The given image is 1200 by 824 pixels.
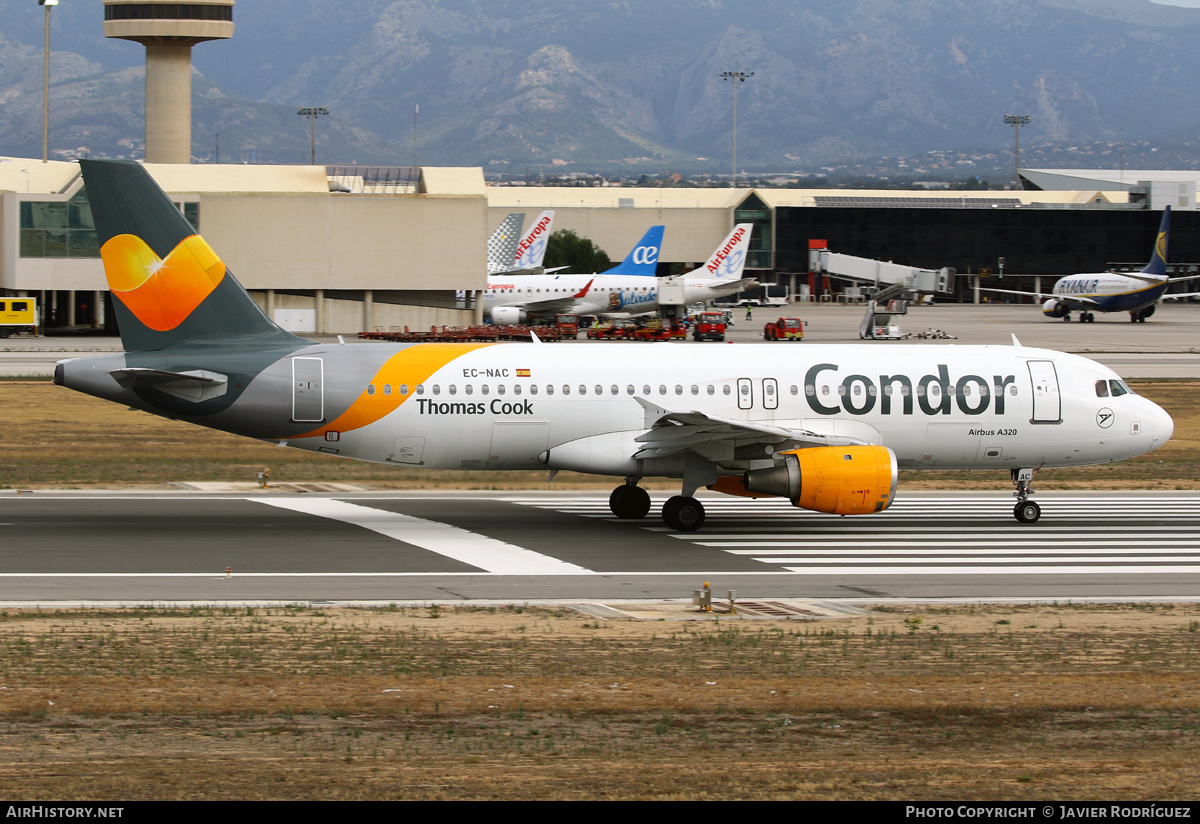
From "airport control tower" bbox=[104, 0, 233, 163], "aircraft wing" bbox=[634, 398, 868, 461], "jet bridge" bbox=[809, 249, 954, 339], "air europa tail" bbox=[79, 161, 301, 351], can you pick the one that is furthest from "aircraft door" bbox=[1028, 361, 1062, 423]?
"airport control tower" bbox=[104, 0, 233, 163]

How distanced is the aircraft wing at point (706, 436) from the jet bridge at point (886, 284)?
60.3 meters

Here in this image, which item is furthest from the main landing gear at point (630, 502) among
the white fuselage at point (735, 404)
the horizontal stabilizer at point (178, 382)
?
the horizontal stabilizer at point (178, 382)

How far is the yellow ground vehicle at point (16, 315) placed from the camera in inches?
3199

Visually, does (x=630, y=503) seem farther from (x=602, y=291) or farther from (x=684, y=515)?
(x=602, y=291)

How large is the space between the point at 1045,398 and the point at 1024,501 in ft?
7.84

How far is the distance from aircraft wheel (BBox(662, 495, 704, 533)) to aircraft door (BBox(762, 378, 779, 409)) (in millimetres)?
2672

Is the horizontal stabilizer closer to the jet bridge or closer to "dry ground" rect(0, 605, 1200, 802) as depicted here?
"dry ground" rect(0, 605, 1200, 802)

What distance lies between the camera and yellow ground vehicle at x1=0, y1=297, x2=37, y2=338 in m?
Answer: 81.2

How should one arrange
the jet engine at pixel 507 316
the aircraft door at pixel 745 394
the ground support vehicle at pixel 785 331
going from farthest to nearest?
the jet engine at pixel 507 316, the ground support vehicle at pixel 785 331, the aircraft door at pixel 745 394

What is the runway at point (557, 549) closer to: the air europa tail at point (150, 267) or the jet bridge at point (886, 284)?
the air europa tail at point (150, 267)

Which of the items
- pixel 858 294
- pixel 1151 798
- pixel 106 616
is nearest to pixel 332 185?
pixel 858 294

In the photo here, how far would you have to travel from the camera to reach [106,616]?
18875mm

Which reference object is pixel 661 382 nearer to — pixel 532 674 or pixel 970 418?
pixel 970 418

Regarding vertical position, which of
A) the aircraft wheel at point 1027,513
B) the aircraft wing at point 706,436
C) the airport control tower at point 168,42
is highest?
the airport control tower at point 168,42
